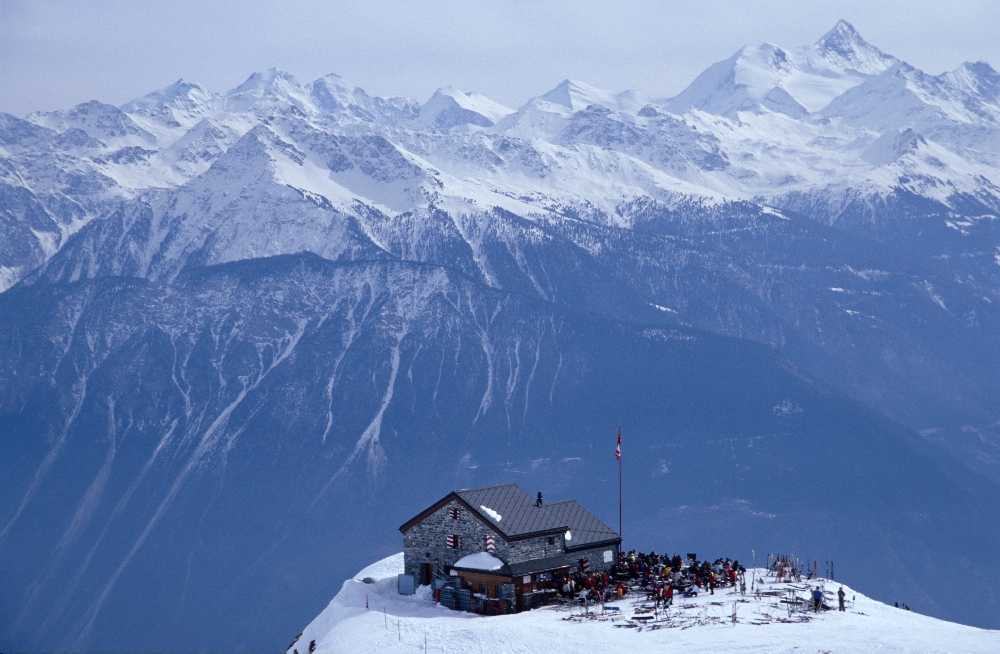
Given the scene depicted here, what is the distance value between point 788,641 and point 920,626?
589 inches

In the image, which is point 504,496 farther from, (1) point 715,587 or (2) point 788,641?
(2) point 788,641

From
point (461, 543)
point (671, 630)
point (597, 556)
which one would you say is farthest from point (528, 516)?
point (671, 630)

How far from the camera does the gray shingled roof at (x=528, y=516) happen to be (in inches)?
A: 4973

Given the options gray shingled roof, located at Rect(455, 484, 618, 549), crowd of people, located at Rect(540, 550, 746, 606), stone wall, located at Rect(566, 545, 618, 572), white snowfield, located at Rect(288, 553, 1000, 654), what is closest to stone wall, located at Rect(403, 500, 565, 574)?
gray shingled roof, located at Rect(455, 484, 618, 549)

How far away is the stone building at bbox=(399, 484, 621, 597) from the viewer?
124375mm

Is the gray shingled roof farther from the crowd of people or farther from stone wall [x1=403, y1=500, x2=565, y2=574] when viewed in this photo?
the crowd of people

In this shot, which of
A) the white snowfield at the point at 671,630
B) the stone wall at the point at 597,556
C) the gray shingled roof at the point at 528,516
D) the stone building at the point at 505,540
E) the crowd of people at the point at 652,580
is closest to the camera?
the white snowfield at the point at 671,630

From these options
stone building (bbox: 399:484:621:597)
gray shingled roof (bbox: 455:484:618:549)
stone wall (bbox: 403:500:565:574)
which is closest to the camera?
stone building (bbox: 399:484:621:597)

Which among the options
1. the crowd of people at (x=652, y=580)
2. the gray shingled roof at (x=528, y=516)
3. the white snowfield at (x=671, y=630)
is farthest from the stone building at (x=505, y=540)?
the white snowfield at (x=671, y=630)

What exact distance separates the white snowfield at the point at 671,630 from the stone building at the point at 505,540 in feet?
14.1

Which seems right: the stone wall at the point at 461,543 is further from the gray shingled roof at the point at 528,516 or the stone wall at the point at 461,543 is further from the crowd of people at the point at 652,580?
the crowd of people at the point at 652,580

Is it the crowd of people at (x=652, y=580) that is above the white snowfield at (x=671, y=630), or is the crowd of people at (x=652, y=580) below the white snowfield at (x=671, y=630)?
above

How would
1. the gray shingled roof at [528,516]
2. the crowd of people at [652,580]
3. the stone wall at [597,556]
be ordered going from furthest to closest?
the stone wall at [597,556], the gray shingled roof at [528,516], the crowd of people at [652,580]

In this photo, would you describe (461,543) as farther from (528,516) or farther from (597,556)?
(597,556)
